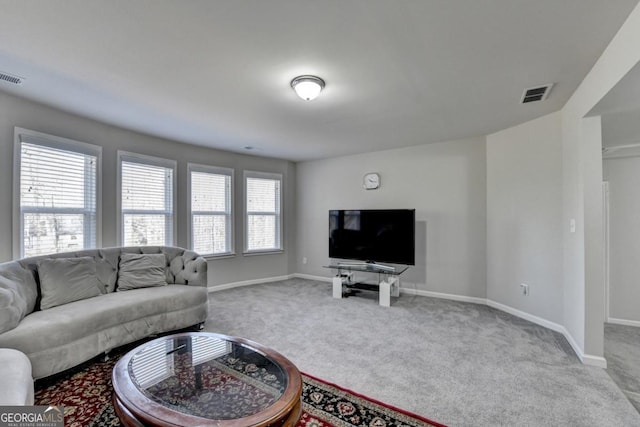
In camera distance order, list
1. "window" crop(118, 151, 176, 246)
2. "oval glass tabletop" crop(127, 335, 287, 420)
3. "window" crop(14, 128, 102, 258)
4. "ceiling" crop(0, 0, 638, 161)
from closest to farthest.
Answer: "oval glass tabletop" crop(127, 335, 287, 420), "ceiling" crop(0, 0, 638, 161), "window" crop(14, 128, 102, 258), "window" crop(118, 151, 176, 246)

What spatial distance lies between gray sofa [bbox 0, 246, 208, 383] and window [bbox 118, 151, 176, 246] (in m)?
0.66

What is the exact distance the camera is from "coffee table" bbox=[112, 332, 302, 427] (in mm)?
1312

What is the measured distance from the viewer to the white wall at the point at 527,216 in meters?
3.33

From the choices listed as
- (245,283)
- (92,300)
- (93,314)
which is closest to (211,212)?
(245,283)

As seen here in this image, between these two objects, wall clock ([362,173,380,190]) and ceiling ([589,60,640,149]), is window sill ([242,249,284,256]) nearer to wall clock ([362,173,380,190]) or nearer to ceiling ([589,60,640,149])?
wall clock ([362,173,380,190])

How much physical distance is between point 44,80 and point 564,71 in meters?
4.45

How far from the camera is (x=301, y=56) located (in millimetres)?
2193

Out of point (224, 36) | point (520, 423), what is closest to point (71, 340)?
point (224, 36)

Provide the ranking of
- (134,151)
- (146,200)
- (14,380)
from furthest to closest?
1. (146,200)
2. (134,151)
3. (14,380)

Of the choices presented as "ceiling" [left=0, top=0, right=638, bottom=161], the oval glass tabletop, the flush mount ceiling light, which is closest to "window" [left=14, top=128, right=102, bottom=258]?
"ceiling" [left=0, top=0, right=638, bottom=161]

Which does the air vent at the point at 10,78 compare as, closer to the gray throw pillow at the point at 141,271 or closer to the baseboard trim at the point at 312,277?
the gray throw pillow at the point at 141,271

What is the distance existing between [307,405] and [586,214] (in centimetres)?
279

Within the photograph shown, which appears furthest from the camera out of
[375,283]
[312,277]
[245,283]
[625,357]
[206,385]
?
[312,277]

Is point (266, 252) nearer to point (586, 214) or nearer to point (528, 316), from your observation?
point (528, 316)
